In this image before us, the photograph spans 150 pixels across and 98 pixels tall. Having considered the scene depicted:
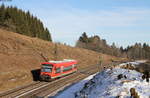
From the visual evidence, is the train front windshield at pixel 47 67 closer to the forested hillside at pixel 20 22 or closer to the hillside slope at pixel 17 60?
the hillside slope at pixel 17 60

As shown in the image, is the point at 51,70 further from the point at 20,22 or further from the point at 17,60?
the point at 20,22

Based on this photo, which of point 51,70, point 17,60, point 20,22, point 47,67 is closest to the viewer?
point 51,70

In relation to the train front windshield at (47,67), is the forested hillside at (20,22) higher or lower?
higher

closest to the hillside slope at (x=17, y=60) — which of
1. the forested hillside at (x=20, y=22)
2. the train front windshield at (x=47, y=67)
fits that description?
the train front windshield at (x=47, y=67)

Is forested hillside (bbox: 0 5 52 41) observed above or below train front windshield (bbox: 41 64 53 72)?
above

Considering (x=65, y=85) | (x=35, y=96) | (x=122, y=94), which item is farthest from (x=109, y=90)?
(x=65, y=85)

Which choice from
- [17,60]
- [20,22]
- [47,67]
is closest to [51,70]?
[47,67]

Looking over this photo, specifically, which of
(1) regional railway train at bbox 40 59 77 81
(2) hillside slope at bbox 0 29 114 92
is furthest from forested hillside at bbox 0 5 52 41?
(1) regional railway train at bbox 40 59 77 81

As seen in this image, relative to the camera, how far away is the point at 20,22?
75.1m

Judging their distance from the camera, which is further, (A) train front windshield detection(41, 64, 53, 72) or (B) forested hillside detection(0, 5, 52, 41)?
(B) forested hillside detection(0, 5, 52, 41)

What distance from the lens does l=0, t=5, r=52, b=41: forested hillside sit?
6912 cm

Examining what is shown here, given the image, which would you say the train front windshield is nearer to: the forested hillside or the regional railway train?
the regional railway train

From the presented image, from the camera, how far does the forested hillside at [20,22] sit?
69.1 meters

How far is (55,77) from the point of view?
122 feet
